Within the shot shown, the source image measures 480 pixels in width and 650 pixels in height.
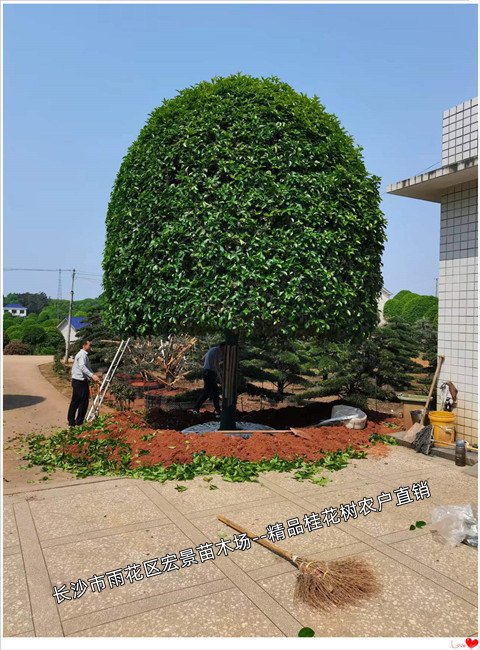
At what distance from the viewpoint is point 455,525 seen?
484cm

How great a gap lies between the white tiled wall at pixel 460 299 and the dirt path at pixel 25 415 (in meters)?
6.19

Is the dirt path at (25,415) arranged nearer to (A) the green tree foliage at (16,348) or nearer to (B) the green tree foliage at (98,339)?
(B) the green tree foliage at (98,339)

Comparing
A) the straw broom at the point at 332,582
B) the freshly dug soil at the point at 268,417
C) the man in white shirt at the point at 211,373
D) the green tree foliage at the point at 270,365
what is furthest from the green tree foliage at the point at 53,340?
the straw broom at the point at 332,582

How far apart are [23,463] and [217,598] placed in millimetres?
5200

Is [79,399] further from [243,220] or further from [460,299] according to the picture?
[460,299]

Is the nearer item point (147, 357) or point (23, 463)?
point (23, 463)

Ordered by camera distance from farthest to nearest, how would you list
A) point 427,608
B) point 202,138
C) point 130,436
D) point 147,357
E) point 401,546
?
point 147,357
point 130,436
point 202,138
point 401,546
point 427,608

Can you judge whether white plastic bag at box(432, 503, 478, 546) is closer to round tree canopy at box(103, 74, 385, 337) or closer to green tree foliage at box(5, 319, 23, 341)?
Result: round tree canopy at box(103, 74, 385, 337)

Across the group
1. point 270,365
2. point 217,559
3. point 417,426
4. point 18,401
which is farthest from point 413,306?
point 217,559

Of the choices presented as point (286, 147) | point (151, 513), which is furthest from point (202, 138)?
point (151, 513)

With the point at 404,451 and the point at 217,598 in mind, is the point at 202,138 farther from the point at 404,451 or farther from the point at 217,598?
the point at 217,598

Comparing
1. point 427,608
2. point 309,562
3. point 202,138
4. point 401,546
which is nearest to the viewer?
point 427,608

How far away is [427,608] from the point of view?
145 inches

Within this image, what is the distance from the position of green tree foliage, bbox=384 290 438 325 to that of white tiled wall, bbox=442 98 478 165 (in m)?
31.8
